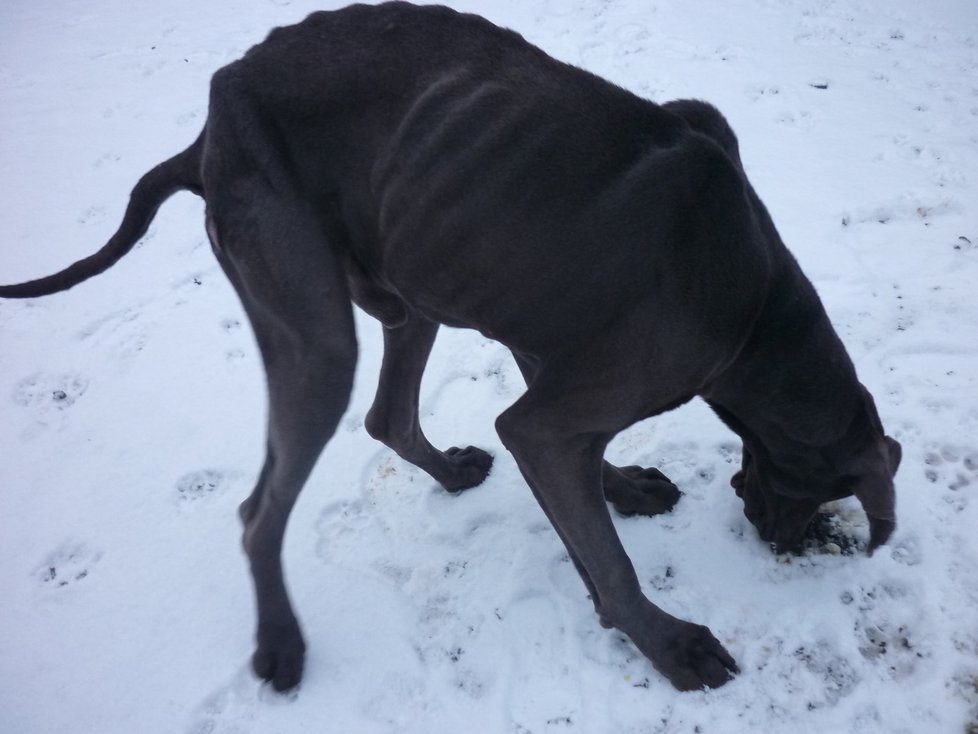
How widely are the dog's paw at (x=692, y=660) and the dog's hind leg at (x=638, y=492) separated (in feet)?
1.83

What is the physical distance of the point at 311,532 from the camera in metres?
3.14

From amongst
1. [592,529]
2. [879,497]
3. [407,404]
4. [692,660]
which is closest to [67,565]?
[407,404]

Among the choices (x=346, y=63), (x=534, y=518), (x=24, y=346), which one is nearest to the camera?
(x=346, y=63)

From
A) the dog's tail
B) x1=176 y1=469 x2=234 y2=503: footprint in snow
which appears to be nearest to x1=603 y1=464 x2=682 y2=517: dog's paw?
x1=176 y1=469 x2=234 y2=503: footprint in snow

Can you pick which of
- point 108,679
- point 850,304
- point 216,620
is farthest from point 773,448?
point 108,679

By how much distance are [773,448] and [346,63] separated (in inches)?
69.2

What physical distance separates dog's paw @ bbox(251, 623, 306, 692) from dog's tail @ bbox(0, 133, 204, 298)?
1372 millimetres

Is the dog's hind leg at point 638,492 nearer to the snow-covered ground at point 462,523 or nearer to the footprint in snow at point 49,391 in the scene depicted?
the snow-covered ground at point 462,523

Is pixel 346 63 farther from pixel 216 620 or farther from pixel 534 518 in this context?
pixel 216 620

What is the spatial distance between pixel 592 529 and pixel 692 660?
23.1 inches

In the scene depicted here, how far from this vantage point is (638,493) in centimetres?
298

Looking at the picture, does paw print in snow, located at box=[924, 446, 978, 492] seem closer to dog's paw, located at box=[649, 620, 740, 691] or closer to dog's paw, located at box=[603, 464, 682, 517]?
dog's paw, located at box=[603, 464, 682, 517]

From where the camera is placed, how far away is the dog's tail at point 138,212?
241cm

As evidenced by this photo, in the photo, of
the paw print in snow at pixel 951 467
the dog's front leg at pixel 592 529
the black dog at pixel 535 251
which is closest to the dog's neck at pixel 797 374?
the black dog at pixel 535 251
